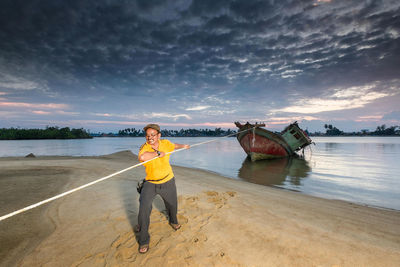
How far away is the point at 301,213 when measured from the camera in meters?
4.71

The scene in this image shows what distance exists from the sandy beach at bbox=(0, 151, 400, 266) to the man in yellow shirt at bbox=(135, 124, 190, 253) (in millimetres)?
431

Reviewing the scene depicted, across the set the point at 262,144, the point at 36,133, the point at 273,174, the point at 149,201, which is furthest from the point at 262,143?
the point at 36,133

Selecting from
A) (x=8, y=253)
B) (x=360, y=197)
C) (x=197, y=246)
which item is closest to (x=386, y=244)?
(x=197, y=246)

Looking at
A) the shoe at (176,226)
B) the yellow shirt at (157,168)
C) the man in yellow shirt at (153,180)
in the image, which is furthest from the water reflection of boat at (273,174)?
the yellow shirt at (157,168)

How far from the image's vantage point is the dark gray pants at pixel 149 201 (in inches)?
121

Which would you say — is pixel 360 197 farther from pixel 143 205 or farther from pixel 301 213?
pixel 143 205

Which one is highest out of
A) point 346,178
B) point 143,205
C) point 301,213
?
point 143,205

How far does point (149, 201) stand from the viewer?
3.17 meters

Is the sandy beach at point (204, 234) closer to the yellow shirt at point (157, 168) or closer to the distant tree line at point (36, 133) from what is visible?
the yellow shirt at point (157, 168)

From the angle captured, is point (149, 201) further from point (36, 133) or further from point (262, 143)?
point (36, 133)

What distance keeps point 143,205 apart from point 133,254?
2.54ft

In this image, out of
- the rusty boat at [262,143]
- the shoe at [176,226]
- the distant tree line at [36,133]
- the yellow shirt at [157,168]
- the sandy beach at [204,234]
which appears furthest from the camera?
the distant tree line at [36,133]

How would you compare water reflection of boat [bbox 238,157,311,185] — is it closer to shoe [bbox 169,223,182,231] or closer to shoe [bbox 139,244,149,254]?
shoe [bbox 169,223,182,231]

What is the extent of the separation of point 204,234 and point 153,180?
147 cm
